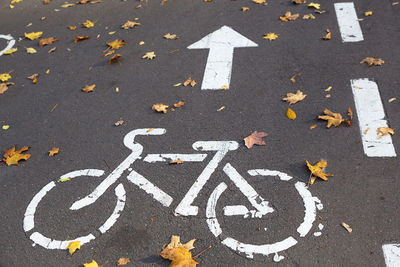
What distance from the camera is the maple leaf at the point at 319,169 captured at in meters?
3.62

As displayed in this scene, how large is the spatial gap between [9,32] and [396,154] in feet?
21.7

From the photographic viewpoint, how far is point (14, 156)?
434 cm

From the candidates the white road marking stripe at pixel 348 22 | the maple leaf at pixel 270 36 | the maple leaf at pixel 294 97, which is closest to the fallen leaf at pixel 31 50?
the maple leaf at pixel 270 36

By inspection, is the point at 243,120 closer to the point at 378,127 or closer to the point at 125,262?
the point at 378,127

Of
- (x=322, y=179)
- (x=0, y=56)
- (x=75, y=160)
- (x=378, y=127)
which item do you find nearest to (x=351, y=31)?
(x=378, y=127)

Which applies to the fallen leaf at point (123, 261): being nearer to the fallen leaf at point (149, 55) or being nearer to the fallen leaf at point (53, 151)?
the fallen leaf at point (53, 151)

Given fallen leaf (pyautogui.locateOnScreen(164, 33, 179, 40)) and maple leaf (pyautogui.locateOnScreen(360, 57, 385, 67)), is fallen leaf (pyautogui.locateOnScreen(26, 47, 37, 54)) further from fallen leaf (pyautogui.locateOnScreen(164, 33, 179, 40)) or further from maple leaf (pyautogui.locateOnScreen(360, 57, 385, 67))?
maple leaf (pyautogui.locateOnScreen(360, 57, 385, 67))

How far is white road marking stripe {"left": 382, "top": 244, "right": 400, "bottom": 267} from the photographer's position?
288 cm

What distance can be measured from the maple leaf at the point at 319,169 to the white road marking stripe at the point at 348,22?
2.47m

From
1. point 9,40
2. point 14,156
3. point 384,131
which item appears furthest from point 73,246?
point 9,40

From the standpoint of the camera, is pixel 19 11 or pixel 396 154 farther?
pixel 19 11

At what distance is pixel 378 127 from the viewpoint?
4039 millimetres

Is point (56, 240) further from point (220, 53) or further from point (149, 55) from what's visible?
point (220, 53)

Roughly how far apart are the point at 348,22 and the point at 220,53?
80.3 inches
